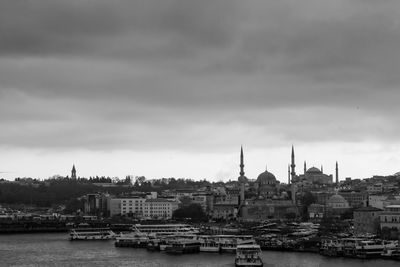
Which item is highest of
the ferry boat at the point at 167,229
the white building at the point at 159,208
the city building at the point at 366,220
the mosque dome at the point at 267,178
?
the mosque dome at the point at 267,178

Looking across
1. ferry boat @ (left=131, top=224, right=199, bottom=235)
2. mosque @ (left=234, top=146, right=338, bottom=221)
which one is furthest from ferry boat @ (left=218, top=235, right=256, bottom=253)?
mosque @ (left=234, top=146, right=338, bottom=221)

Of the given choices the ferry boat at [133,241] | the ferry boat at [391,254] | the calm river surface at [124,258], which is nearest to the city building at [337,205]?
the ferry boat at [133,241]

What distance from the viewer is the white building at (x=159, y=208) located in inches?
3625

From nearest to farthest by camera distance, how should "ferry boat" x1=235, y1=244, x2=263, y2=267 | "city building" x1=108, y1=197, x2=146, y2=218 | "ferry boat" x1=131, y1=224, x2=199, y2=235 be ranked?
"ferry boat" x1=235, y1=244, x2=263, y2=267 → "ferry boat" x1=131, y1=224, x2=199, y2=235 → "city building" x1=108, y1=197, x2=146, y2=218

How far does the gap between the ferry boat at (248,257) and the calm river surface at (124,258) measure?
0.66 m

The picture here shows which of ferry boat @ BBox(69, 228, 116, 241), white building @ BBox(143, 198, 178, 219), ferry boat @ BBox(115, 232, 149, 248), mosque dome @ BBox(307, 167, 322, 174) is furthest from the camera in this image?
mosque dome @ BBox(307, 167, 322, 174)

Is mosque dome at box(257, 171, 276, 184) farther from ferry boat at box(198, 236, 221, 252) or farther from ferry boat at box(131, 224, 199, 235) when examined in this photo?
ferry boat at box(198, 236, 221, 252)

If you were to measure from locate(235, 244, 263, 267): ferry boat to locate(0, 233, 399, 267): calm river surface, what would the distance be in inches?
26.0

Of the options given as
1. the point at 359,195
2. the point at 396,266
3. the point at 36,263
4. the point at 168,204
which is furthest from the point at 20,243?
the point at 359,195

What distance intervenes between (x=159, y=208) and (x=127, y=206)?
Result: 13.7ft

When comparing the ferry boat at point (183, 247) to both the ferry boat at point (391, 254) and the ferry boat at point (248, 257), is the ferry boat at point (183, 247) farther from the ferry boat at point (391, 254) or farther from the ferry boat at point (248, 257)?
the ferry boat at point (391, 254)

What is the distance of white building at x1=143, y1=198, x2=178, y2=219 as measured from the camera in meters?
92.1

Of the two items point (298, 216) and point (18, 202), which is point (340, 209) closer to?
point (298, 216)

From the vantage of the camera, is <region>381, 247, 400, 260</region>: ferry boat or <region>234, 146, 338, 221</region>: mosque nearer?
<region>381, 247, 400, 260</region>: ferry boat
